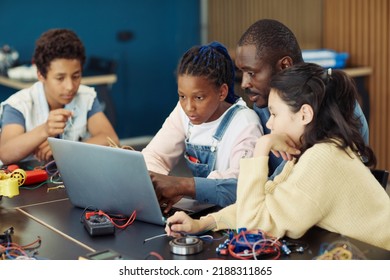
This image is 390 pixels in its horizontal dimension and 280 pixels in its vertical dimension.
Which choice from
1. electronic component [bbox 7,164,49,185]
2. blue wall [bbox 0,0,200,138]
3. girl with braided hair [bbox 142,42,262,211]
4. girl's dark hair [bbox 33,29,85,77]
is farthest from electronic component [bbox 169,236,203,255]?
blue wall [bbox 0,0,200,138]

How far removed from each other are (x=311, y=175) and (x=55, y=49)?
157 centimetres

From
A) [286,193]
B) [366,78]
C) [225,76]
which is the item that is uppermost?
[225,76]

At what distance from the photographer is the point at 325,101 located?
189 centimetres

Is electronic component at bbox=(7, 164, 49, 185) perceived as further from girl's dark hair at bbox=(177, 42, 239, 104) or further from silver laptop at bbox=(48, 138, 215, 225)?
girl's dark hair at bbox=(177, 42, 239, 104)

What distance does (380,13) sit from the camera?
196 inches

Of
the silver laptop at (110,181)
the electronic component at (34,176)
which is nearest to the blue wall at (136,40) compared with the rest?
the electronic component at (34,176)

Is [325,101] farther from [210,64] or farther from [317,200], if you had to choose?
[210,64]

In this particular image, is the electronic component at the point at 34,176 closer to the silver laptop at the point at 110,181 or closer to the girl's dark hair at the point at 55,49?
the silver laptop at the point at 110,181

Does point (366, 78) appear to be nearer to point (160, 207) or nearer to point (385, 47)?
point (385, 47)

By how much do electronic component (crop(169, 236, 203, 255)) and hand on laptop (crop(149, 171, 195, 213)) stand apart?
13.2 inches

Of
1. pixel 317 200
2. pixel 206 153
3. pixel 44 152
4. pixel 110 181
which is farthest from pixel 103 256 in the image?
pixel 44 152

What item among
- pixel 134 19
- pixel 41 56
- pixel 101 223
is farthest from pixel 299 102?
pixel 134 19
